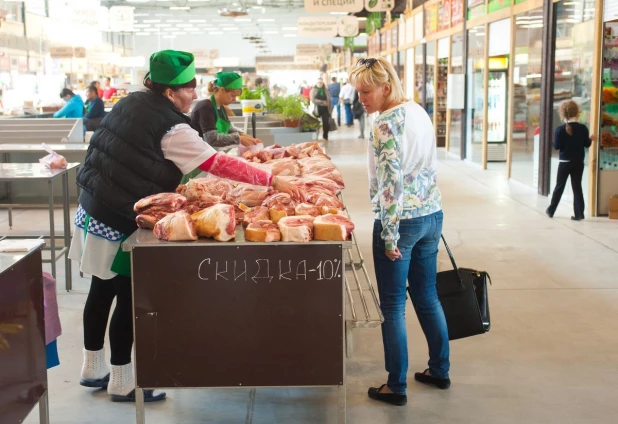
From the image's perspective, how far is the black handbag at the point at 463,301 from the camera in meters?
4.03

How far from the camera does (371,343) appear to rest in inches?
185

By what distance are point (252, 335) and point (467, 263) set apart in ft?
12.2

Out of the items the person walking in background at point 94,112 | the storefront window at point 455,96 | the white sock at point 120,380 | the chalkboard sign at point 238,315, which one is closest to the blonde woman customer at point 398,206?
the chalkboard sign at point 238,315

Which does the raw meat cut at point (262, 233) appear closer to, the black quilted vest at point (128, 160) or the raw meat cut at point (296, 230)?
the raw meat cut at point (296, 230)

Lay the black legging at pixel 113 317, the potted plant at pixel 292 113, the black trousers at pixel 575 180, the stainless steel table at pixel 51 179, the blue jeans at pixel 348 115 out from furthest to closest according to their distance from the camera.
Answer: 1. the blue jeans at pixel 348 115
2. the potted plant at pixel 292 113
3. the black trousers at pixel 575 180
4. the stainless steel table at pixel 51 179
5. the black legging at pixel 113 317

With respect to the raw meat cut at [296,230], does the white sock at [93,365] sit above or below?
below

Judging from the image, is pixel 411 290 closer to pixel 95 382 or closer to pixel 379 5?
pixel 95 382

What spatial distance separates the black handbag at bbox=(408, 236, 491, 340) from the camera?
159 inches

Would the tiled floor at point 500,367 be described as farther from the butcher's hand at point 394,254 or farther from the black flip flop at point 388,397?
the butcher's hand at point 394,254

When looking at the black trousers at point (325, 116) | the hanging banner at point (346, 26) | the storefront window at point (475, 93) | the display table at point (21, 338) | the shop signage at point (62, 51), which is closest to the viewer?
the display table at point (21, 338)

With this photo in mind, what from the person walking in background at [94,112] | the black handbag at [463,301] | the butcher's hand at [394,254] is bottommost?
the black handbag at [463,301]

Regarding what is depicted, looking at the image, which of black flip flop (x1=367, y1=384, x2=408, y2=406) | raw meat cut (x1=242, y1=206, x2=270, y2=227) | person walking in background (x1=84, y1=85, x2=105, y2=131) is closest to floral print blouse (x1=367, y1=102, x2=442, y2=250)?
raw meat cut (x1=242, y1=206, x2=270, y2=227)

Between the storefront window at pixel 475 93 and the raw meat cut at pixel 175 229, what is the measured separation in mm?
10712

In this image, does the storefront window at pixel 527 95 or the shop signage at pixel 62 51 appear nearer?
the storefront window at pixel 527 95
